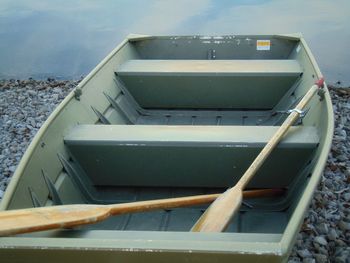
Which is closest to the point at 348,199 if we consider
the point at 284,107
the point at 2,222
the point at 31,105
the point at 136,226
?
the point at 284,107

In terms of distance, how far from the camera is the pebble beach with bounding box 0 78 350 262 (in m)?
2.93

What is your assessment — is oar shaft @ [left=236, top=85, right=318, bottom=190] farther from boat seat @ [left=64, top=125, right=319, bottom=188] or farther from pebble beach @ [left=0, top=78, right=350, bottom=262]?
pebble beach @ [left=0, top=78, right=350, bottom=262]

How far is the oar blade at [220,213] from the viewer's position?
1.84 m

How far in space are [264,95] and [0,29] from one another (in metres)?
9.61

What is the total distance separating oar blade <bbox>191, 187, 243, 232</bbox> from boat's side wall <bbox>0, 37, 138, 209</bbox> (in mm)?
846

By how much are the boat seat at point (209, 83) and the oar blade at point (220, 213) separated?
1738 millimetres

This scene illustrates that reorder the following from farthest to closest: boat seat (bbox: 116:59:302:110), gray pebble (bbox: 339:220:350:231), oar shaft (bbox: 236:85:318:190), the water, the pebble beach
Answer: the water
boat seat (bbox: 116:59:302:110)
gray pebble (bbox: 339:220:350:231)
the pebble beach
oar shaft (bbox: 236:85:318:190)

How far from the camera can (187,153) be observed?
254cm

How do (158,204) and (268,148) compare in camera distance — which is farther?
(268,148)

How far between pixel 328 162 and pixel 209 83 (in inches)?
55.8

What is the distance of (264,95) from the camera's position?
12.1ft

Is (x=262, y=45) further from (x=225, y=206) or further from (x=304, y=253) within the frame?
(x=225, y=206)

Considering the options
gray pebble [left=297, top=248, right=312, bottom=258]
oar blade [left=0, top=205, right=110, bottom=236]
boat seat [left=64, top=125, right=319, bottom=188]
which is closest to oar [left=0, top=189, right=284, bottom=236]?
oar blade [left=0, top=205, right=110, bottom=236]

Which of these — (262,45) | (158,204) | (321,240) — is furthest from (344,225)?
(262,45)
